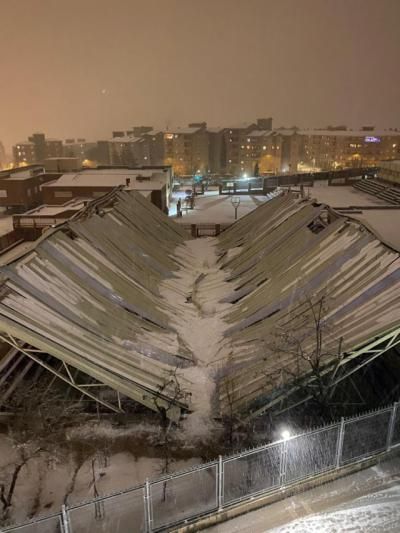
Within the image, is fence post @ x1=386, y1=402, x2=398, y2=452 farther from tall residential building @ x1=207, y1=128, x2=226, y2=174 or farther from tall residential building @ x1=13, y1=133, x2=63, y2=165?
tall residential building @ x1=13, y1=133, x2=63, y2=165

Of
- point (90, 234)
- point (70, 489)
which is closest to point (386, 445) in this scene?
point (70, 489)

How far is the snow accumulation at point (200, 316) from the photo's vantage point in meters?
8.30

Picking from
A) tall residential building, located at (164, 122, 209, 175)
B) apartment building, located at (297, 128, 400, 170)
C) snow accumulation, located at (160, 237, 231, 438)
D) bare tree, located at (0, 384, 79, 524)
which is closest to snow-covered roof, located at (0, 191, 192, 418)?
snow accumulation, located at (160, 237, 231, 438)

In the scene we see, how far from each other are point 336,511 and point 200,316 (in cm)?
688

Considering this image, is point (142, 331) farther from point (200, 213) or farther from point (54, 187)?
point (54, 187)

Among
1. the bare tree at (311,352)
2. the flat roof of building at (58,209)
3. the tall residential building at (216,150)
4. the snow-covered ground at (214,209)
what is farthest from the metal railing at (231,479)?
the tall residential building at (216,150)

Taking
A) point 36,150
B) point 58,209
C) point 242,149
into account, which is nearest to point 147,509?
point 58,209

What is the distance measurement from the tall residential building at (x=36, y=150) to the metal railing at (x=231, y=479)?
96.8 metres

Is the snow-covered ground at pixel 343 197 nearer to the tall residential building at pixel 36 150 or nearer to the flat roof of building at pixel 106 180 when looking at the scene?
the flat roof of building at pixel 106 180

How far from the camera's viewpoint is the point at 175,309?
12.1 m

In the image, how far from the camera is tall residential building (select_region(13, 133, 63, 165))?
95312 millimetres

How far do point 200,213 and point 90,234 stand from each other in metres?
17.8

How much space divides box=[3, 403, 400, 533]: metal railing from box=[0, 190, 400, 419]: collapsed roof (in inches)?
46.6

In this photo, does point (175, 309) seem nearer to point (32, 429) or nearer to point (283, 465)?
point (32, 429)
